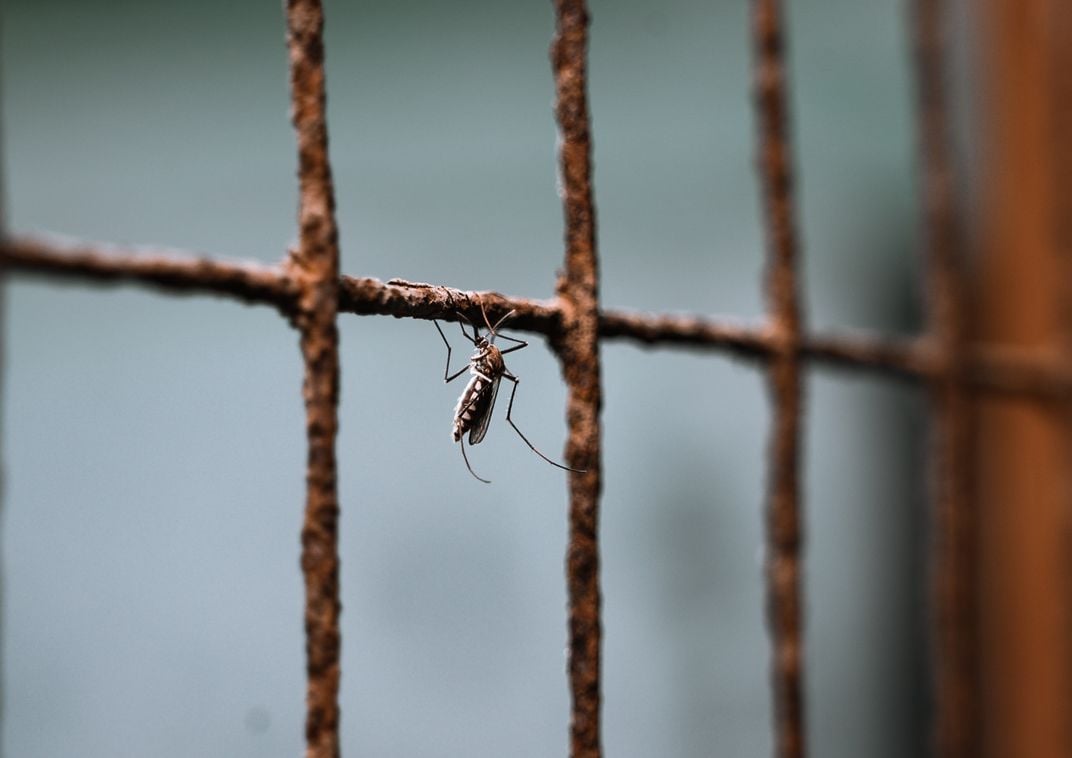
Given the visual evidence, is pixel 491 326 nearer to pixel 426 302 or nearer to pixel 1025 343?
pixel 426 302

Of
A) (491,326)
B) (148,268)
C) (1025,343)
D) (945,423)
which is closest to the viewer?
(148,268)

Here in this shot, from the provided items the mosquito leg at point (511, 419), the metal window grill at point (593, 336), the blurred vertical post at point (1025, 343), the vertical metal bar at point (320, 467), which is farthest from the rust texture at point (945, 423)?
the vertical metal bar at point (320, 467)

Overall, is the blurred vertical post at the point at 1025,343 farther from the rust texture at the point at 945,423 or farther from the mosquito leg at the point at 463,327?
the mosquito leg at the point at 463,327

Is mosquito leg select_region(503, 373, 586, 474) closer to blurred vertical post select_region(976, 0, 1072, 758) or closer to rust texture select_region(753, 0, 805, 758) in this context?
rust texture select_region(753, 0, 805, 758)

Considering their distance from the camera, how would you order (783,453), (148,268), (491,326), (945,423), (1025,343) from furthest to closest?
(1025,343) < (945,423) < (783,453) < (491,326) < (148,268)

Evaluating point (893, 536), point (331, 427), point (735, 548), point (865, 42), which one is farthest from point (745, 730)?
point (331, 427)

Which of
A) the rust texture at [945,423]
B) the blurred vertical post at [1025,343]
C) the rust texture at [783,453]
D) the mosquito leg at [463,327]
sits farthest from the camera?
the blurred vertical post at [1025,343]

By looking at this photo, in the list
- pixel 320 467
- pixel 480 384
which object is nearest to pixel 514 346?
pixel 480 384
